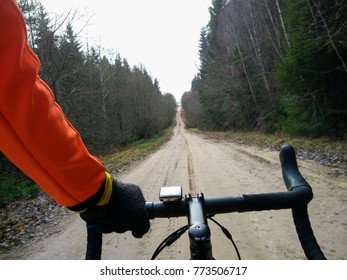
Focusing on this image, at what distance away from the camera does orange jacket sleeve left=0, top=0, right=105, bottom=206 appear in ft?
1.84

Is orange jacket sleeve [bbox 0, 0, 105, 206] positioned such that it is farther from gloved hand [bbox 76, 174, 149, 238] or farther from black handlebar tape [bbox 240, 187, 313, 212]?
black handlebar tape [bbox 240, 187, 313, 212]

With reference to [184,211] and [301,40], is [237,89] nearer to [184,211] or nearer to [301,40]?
[301,40]

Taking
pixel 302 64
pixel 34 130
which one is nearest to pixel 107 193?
pixel 34 130

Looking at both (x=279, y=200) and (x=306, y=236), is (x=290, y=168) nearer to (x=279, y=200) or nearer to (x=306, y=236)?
(x=279, y=200)

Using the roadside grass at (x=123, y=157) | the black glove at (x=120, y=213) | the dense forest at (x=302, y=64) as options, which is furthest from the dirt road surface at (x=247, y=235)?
the dense forest at (x=302, y=64)

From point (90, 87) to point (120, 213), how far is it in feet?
62.3

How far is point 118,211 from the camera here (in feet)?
2.77

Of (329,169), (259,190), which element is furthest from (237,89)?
(259,190)

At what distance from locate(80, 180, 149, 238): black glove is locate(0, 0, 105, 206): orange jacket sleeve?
0.31 ft

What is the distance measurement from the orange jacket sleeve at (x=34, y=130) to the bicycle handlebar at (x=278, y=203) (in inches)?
16.3

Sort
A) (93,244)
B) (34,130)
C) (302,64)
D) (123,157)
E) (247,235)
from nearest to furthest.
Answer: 1. (34,130)
2. (93,244)
3. (247,235)
4. (302,64)
5. (123,157)

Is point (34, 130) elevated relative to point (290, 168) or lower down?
elevated
